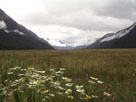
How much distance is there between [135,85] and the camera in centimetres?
409

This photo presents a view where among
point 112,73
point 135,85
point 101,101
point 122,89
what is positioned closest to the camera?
point 101,101

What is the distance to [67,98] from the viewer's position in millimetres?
2303

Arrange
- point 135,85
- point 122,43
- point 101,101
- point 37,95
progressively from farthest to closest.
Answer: point 122,43
point 135,85
point 101,101
point 37,95

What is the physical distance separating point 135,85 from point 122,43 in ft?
572

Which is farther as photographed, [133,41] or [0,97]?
[133,41]

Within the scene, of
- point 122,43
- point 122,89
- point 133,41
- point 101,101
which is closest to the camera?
point 101,101

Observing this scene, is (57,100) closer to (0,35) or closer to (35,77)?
(35,77)

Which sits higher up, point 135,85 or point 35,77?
point 35,77

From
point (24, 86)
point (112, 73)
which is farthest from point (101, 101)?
point (112, 73)

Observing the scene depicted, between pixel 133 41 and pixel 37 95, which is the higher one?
pixel 133 41

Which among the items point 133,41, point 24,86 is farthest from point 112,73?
point 133,41

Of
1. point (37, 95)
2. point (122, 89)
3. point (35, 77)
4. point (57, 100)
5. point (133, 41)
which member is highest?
point (133, 41)

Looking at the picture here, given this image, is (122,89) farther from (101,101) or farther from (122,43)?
(122,43)

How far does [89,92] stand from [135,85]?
2170mm
